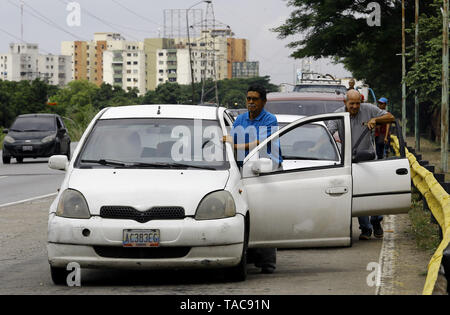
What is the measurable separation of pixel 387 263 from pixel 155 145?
105 inches

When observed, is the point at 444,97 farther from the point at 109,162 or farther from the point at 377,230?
the point at 109,162

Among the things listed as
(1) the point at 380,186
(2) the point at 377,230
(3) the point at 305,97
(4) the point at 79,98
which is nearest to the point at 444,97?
(3) the point at 305,97

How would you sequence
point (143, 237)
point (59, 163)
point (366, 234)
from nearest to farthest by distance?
point (143, 237) < point (59, 163) < point (366, 234)

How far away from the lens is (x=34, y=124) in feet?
112

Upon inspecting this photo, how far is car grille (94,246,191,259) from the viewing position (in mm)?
8062

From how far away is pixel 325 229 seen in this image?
350 inches

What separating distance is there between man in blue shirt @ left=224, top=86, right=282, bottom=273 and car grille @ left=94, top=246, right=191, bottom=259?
1.31 metres

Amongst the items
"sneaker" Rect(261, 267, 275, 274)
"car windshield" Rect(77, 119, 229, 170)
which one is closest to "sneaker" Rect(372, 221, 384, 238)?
"sneaker" Rect(261, 267, 275, 274)

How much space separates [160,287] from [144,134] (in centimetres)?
180

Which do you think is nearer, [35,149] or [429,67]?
[35,149]

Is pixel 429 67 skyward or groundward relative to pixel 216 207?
skyward
